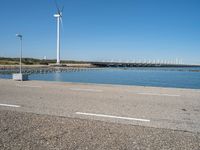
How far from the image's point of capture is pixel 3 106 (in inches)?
340

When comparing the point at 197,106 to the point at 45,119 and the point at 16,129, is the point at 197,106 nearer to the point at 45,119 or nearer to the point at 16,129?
the point at 45,119

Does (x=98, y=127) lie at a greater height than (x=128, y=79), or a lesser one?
greater

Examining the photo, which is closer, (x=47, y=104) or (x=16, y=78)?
(x=47, y=104)

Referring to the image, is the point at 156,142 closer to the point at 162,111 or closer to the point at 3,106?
the point at 162,111

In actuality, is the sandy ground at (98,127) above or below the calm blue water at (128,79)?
above

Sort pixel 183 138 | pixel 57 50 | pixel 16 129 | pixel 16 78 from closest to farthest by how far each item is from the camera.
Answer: pixel 183 138 → pixel 16 129 → pixel 16 78 → pixel 57 50

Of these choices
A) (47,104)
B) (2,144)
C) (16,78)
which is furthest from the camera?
(16,78)

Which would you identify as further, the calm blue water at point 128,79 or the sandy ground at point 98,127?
the calm blue water at point 128,79

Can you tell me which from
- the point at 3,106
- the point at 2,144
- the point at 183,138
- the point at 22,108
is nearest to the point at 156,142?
the point at 183,138

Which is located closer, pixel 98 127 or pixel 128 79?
pixel 98 127

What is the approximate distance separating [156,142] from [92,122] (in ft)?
6.67

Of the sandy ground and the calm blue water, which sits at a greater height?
the sandy ground

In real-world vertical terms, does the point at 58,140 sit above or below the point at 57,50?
below

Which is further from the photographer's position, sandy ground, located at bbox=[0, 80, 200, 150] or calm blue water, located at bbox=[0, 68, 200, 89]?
calm blue water, located at bbox=[0, 68, 200, 89]
